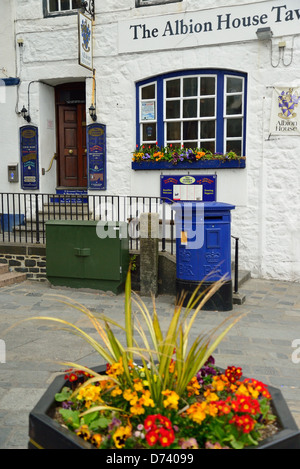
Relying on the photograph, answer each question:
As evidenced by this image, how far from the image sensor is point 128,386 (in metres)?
2.32

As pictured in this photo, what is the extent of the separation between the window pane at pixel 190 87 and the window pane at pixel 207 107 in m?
0.24

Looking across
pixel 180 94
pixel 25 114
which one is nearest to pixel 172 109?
pixel 180 94

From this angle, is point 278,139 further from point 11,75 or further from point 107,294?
point 11,75

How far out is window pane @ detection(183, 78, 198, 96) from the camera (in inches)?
362

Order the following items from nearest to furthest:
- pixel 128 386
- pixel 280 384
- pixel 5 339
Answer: pixel 128 386 < pixel 280 384 < pixel 5 339

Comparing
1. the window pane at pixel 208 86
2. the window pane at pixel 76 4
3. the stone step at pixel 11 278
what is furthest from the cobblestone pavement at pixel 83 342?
the window pane at pixel 76 4

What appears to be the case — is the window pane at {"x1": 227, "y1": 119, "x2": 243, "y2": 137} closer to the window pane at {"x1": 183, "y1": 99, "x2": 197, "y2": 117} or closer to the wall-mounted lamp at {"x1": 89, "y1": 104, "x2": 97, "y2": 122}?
the window pane at {"x1": 183, "y1": 99, "x2": 197, "y2": 117}

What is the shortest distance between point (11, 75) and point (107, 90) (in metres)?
2.42

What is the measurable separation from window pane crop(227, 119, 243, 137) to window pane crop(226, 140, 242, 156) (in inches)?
5.3

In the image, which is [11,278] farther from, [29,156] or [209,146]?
[209,146]

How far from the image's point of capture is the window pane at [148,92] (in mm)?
9531

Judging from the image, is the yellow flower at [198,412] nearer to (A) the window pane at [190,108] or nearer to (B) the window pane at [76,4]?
(A) the window pane at [190,108]

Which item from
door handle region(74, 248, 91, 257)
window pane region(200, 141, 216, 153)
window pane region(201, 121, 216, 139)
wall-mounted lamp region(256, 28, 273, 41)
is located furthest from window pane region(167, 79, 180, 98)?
door handle region(74, 248, 91, 257)

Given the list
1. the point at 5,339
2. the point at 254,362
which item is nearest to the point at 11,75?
the point at 5,339
